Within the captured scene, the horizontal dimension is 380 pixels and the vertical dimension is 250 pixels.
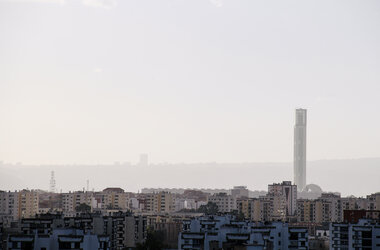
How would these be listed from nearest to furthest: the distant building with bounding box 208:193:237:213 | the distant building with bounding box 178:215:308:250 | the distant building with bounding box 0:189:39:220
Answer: the distant building with bounding box 178:215:308:250 → the distant building with bounding box 0:189:39:220 → the distant building with bounding box 208:193:237:213

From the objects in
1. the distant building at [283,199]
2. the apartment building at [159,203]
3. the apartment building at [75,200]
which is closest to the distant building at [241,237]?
the distant building at [283,199]

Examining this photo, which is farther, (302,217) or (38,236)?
(302,217)

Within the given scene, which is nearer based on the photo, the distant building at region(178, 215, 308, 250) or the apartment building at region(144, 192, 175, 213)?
the distant building at region(178, 215, 308, 250)

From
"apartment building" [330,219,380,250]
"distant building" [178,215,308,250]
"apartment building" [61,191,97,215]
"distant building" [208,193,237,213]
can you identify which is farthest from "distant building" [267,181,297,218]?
"distant building" [178,215,308,250]

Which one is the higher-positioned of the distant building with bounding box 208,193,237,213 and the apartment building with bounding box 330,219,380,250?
the distant building with bounding box 208,193,237,213

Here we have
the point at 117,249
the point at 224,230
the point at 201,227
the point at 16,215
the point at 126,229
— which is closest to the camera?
the point at 224,230

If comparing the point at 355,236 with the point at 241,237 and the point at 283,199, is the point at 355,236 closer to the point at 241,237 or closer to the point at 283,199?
the point at 241,237

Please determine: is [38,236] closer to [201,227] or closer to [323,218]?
[201,227]

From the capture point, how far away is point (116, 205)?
368 ft

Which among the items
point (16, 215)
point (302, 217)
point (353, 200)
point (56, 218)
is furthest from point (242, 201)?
point (56, 218)

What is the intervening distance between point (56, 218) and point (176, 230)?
28877 millimetres

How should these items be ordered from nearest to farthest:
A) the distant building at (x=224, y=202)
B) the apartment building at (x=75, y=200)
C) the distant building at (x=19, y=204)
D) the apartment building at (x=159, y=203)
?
the distant building at (x=19, y=204) → the apartment building at (x=75, y=200) → the distant building at (x=224, y=202) → the apartment building at (x=159, y=203)

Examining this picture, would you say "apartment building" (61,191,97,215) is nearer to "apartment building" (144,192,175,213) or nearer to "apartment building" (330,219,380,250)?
"apartment building" (144,192,175,213)

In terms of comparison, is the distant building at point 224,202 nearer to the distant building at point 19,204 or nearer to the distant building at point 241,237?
the distant building at point 19,204
